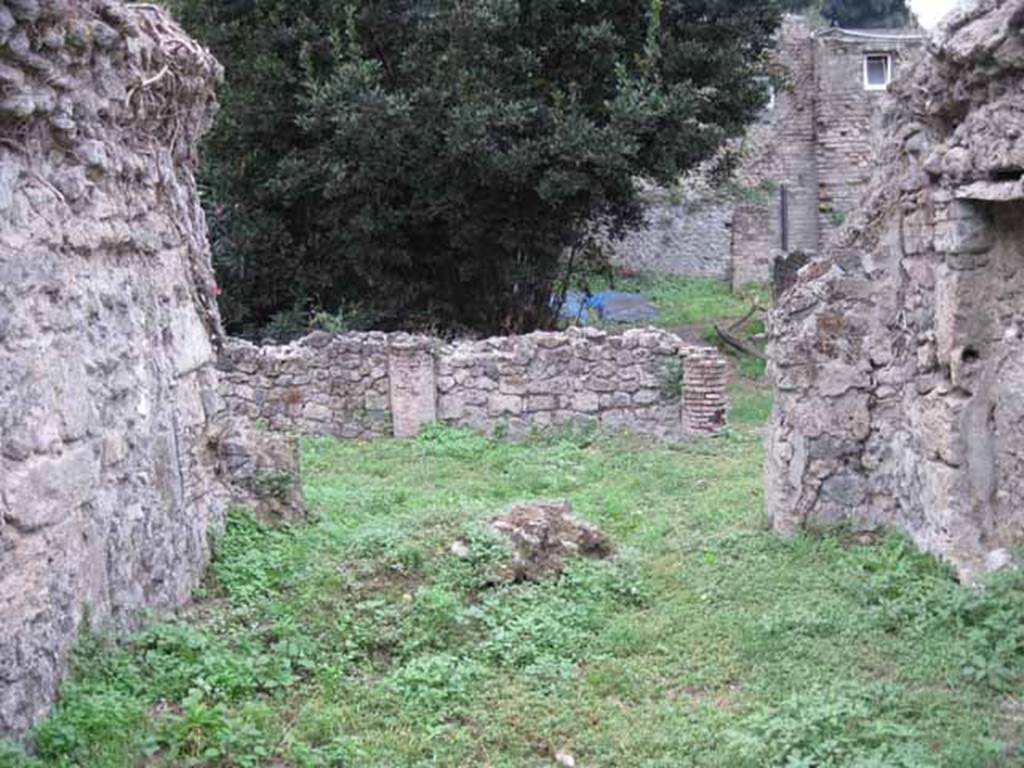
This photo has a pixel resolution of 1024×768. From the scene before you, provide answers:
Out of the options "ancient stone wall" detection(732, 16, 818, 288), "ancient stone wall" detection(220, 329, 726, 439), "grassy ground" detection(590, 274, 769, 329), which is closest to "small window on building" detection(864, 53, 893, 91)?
"ancient stone wall" detection(732, 16, 818, 288)

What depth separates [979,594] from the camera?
215 inches

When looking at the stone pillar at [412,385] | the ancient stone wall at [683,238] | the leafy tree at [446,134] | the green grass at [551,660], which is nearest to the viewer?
the green grass at [551,660]

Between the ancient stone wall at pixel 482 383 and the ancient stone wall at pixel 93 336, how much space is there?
556 cm

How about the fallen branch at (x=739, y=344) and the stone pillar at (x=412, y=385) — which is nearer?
the stone pillar at (x=412, y=385)

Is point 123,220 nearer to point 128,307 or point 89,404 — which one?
point 128,307

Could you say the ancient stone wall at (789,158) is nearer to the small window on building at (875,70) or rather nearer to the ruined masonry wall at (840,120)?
the ruined masonry wall at (840,120)

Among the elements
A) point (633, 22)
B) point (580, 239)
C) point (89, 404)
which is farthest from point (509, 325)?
point (89, 404)

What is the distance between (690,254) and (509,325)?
41.1 ft

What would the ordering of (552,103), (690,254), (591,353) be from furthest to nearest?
(690,254), (552,103), (591,353)

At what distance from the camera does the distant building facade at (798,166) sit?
86.0 ft

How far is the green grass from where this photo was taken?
4.50m

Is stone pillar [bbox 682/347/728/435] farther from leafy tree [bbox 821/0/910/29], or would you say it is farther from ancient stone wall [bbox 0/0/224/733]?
leafy tree [bbox 821/0/910/29]

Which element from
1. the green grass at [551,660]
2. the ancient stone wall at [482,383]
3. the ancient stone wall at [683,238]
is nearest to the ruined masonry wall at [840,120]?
the ancient stone wall at [683,238]

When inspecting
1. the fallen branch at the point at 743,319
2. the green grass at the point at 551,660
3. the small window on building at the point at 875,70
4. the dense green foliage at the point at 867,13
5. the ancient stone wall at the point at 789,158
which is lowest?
the green grass at the point at 551,660
